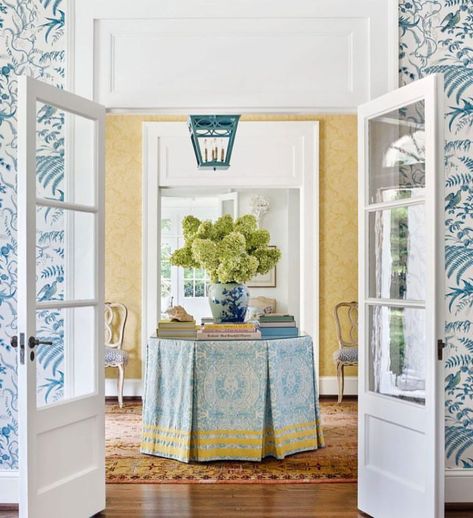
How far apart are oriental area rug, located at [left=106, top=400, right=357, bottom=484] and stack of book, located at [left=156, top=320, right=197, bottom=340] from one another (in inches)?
33.8

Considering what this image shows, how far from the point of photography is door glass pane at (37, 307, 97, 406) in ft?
11.4

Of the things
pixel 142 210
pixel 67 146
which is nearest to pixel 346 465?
pixel 67 146

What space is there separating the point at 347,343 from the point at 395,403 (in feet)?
→ 11.4

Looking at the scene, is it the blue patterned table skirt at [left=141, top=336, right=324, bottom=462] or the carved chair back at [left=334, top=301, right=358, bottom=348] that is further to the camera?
the carved chair back at [left=334, top=301, right=358, bottom=348]

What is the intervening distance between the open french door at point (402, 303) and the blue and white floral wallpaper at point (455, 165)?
0.48 metres

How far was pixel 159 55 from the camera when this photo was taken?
3721mm

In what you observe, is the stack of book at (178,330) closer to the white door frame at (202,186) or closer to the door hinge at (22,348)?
the door hinge at (22,348)

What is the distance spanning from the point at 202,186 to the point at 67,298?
3.50 metres

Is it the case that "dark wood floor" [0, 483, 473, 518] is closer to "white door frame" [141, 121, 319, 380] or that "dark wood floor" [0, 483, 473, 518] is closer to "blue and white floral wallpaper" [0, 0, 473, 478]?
→ "blue and white floral wallpaper" [0, 0, 473, 478]

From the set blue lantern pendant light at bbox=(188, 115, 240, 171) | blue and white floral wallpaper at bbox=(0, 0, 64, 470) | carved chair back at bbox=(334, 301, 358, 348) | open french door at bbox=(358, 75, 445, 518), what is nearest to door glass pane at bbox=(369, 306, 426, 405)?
open french door at bbox=(358, 75, 445, 518)

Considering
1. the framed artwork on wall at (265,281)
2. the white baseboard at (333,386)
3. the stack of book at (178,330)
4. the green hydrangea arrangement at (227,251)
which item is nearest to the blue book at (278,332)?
the green hydrangea arrangement at (227,251)

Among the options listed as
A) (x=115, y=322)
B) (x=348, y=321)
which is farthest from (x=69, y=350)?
(x=348, y=321)

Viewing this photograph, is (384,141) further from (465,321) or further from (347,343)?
(347,343)

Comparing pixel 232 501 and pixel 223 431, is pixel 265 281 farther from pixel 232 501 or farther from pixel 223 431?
pixel 232 501
